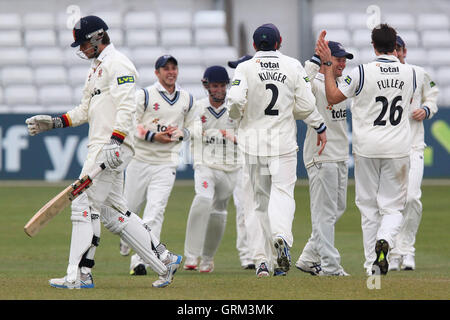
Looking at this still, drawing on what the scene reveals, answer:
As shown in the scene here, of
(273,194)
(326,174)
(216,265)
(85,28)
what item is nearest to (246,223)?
(273,194)

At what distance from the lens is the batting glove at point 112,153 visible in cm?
754

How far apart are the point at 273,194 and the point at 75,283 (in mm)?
2262

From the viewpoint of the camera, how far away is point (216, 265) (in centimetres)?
1148

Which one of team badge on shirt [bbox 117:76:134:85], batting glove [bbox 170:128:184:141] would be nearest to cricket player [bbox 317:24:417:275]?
batting glove [bbox 170:128:184:141]

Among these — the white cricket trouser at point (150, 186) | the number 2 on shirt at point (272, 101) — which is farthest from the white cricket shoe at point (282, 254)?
the white cricket trouser at point (150, 186)

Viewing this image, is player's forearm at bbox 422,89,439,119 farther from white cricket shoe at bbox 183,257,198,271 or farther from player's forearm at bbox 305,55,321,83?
white cricket shoe at bbox 183,257,198,271

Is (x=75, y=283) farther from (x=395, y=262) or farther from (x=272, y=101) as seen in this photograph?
(x=395, y=262)

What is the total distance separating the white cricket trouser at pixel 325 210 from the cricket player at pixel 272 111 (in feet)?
1.37

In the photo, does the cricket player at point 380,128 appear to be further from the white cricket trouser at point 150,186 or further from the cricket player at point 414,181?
the white cricket trouser at point 150,186

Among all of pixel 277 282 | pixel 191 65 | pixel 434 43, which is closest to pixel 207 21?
pixel 191 65

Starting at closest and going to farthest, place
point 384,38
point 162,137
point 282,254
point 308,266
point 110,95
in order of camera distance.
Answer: point 110,95 → point 282,254 → point 384,38 → point 308,266 → point 162,137

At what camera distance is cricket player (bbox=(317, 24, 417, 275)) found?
8.99m

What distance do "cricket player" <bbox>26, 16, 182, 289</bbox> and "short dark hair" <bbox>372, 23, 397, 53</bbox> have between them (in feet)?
8.20

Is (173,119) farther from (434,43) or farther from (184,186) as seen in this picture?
(434,43)
